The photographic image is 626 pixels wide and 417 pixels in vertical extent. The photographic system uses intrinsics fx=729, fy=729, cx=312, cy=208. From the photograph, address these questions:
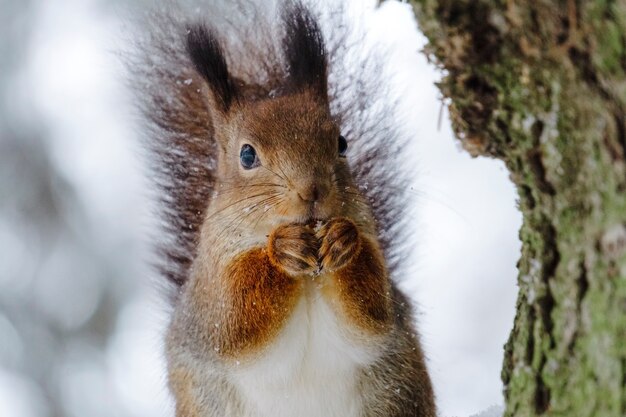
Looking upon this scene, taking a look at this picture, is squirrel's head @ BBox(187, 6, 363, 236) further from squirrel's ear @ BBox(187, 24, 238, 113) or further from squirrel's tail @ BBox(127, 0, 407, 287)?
squirrel's tail @ BBox(127, 0, 407, 287)

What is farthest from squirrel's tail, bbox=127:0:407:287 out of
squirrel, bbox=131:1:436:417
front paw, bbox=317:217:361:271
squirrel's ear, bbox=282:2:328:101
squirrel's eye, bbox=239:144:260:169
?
front paw, bbox=317:217:361:271

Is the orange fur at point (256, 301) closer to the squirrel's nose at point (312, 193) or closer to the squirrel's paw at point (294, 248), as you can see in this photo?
the squirrel's paw at point (294, 248)

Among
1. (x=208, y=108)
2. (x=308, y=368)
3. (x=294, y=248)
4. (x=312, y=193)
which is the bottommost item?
(x=308, y=368)

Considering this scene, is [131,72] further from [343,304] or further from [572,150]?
[572,150]

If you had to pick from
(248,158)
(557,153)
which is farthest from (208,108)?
(557,153)

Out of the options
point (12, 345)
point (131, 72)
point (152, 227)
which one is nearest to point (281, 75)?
point (131, 72)

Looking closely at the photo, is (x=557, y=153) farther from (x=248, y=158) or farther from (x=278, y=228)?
(x=248, y=158)

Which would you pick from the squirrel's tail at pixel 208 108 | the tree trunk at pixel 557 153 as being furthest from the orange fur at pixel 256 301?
the tree trunk at pixel 557 153
